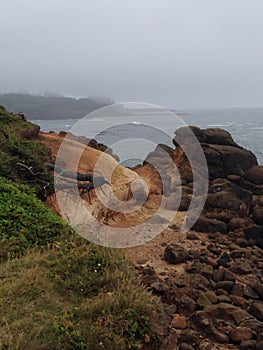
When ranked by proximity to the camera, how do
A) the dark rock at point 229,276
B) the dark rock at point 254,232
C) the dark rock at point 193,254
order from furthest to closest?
the dark rock at point 254,232
the dark rock at point 193,254
the dark rock at point 229,276

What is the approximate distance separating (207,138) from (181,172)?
2856 millimetres

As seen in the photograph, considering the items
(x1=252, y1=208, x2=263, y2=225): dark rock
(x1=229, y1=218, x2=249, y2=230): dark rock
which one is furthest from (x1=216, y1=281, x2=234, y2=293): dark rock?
(x1=252, y1=208, x2=263, y2=225): dark rock

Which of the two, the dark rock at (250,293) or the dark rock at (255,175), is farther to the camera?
the dark rock at (255,175)

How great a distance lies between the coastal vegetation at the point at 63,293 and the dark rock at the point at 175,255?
297cm

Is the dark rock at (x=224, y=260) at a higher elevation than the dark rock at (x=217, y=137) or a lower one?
lower

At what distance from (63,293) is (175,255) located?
4664mm

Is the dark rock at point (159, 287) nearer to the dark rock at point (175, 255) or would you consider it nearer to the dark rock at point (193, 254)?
the dark rock at point (175, 255)

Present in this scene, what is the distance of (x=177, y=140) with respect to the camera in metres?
18.5

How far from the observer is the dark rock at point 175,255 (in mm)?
9141

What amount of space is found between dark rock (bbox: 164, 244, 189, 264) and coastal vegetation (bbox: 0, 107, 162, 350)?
297 cm

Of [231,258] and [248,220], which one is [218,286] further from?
[248,220]

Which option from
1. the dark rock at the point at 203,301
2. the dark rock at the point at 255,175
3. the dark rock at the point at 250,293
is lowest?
A: the dark rock at the point at 250,293

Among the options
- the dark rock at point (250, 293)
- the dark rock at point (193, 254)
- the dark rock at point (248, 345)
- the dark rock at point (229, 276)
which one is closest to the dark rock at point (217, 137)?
the dark rock at point (193, 254)

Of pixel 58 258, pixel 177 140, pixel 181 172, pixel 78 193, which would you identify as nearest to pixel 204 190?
pixel 181 172
